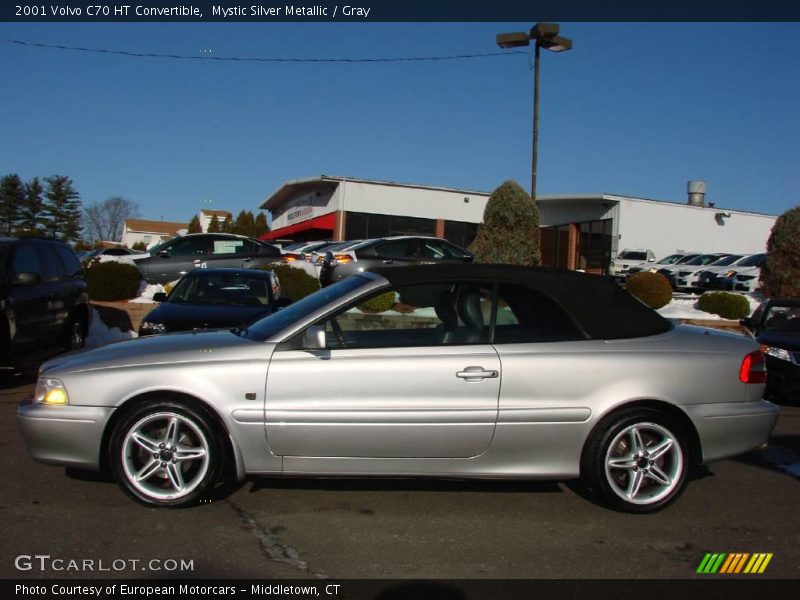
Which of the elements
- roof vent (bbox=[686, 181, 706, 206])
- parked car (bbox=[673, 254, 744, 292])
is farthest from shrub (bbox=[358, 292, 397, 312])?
roof vent (bbox=[686, 181, 706, 206])

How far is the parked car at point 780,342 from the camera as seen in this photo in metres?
8.41

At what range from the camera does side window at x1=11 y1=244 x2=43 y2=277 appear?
27.2 ft

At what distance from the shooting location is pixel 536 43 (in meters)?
19.1

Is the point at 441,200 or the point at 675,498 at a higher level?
the point at 441,200

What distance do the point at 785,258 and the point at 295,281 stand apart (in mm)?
10876

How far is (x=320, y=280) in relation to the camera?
1459cm

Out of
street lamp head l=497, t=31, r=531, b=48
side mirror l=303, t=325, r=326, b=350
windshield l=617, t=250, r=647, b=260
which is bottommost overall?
side mirror l=303, t=325, r=326, b=350

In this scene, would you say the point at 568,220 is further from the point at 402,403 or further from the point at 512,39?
the point at 402,403

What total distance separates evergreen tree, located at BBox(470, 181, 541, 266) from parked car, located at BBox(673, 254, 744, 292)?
10113mm

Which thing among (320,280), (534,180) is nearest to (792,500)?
(320,280)

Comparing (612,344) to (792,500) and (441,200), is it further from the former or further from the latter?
(441,200)

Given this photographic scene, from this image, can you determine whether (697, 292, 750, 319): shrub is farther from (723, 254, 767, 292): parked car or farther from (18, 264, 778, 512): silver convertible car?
→ (18, 264, 778, 512): silver convertible car

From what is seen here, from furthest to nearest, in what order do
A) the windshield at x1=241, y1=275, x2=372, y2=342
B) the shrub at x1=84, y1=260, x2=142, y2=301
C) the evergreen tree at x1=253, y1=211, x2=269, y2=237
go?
1. the evergreen tree at x1=253, y1=211, x2=269, y2=237
2. the shrub at x1=84, y1=260, x2=142, y2=301
3. the windshield at x1=241, y1=275, x2=372, y2=342
